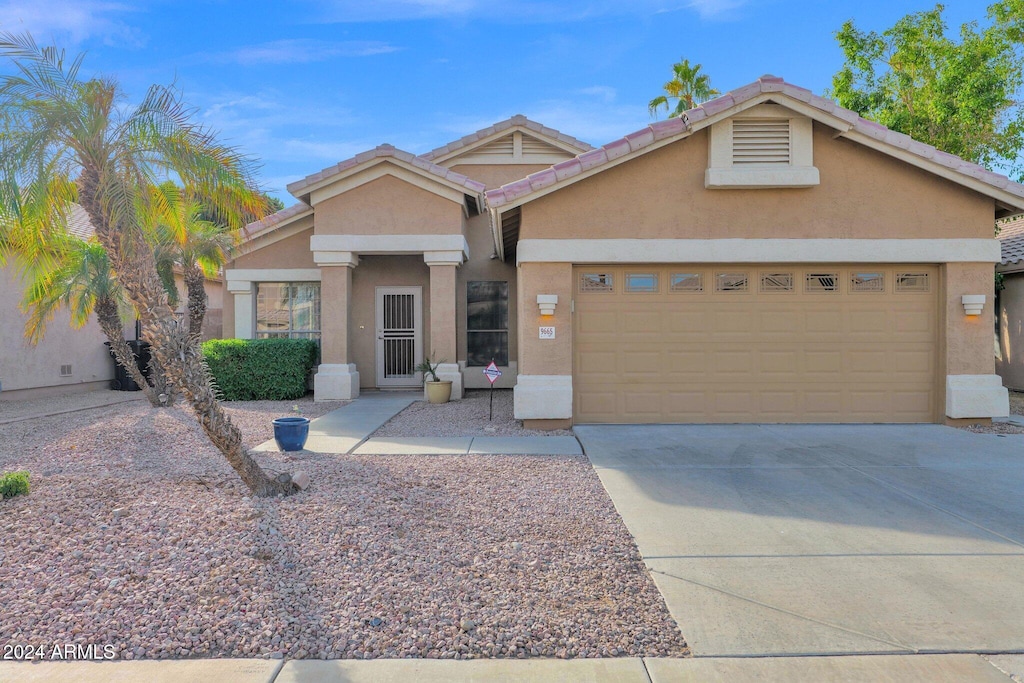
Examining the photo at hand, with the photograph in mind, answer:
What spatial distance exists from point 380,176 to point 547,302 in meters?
5.94

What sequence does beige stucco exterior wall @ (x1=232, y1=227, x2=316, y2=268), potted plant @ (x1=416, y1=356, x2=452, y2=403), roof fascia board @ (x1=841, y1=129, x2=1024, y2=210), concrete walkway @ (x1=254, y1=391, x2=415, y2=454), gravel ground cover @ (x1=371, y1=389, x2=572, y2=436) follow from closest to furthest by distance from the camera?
concrete walkway @ (x1=254, y1=391, x2=415, y2=454)
roof fascia board @ (x1=841, y1=129, x2=1024, y2=210)
gravel ground cover @ (x1=371, y1=389, x2=572, y2=436)
potted plant @ (x1=416, y1=356, x2=452, y2=403)
beige stucco exterior wall @ (x1=232, y1=227, x2=316, y2=268)

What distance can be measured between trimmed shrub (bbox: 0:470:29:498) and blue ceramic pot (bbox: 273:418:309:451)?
2.74 metres

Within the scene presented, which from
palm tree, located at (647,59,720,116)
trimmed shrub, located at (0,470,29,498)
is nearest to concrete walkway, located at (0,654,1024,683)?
trimmed shrub, located at (0,470,29,498)

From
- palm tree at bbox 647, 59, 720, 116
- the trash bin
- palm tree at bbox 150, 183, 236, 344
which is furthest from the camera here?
palm tree at bbox 647, 59, 720, 116

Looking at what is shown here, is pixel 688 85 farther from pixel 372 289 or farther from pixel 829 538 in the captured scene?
pixel 829 538

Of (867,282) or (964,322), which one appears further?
(867,282)

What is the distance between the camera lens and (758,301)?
9.71 meters

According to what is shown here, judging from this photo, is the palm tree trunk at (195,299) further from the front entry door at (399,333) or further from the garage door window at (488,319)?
the garage door window at (488,319)

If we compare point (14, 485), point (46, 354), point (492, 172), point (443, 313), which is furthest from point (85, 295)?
point (492, 172)

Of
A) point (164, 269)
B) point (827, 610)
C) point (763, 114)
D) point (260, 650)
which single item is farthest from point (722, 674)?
point (164, 269)

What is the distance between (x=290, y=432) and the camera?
309 inches

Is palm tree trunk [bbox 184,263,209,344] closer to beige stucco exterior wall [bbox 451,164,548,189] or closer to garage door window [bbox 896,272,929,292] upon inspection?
beige stucco exterior wall [bbox 451,164,548,189]

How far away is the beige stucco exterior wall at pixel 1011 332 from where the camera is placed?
14.4 m

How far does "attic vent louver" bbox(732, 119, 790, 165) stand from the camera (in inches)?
368
